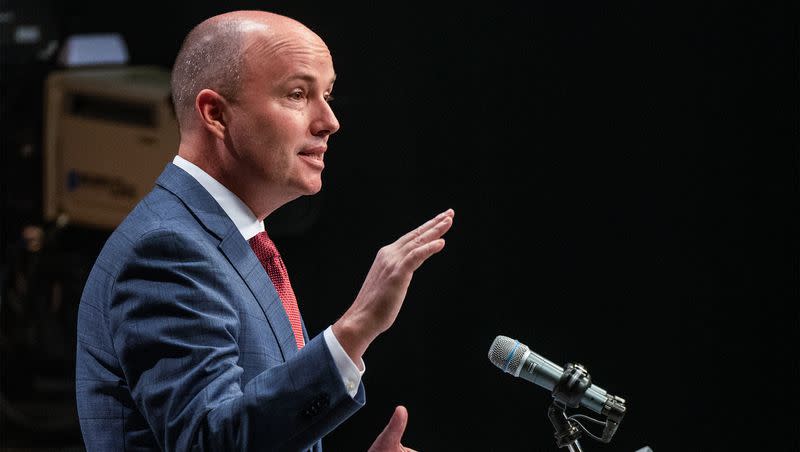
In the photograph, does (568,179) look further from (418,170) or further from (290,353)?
(290,353)

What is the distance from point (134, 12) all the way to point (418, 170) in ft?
3.80

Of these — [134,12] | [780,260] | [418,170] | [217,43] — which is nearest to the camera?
[217,43]

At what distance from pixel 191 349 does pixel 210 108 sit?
43cm

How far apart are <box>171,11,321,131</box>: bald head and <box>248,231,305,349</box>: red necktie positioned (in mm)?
217

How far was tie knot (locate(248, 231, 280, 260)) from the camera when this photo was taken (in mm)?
1587

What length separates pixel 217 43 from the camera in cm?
158

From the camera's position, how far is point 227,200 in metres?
1.55

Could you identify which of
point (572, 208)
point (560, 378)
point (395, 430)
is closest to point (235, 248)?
point (395, 430)

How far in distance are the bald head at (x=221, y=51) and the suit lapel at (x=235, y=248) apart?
0.13 meters

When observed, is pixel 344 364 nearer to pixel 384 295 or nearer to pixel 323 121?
pixel 384 295

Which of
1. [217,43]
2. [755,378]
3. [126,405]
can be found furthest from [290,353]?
[755,378]

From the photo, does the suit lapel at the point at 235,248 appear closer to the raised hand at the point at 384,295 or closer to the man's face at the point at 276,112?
the man's face at the point at 276,112

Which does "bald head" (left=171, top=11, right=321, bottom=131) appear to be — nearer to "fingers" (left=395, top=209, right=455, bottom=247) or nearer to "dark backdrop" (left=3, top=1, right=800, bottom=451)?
"fingers" (left=395, top=209, right=455, bottom=247)

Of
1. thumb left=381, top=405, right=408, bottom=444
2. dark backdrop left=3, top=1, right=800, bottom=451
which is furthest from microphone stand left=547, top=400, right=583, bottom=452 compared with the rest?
dark backdrop left=3, top=1, right=800, bottom=451
